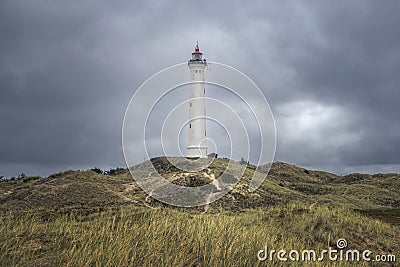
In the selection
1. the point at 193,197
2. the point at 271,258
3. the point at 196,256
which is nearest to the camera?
the point at 196,256

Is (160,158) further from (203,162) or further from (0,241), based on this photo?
(0,241)

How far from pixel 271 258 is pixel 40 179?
101 feet

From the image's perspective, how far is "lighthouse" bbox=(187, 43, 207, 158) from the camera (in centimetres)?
3975

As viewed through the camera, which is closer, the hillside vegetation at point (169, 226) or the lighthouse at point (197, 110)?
the hillside vegetation at point (169, 226)

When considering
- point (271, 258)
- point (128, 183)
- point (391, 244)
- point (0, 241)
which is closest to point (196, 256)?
point (271, 258)

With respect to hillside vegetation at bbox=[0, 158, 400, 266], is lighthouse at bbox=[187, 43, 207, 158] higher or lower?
higher

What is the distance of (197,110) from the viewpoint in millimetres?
40281

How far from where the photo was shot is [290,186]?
3806 cm

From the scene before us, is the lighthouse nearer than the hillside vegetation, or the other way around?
the hillside vegetation

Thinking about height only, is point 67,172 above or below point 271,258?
above

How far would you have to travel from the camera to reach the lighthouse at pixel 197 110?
130 ft

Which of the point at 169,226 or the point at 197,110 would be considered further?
the point at 197,110

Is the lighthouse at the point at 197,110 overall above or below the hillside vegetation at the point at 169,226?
above

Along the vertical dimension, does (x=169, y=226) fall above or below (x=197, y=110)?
below
